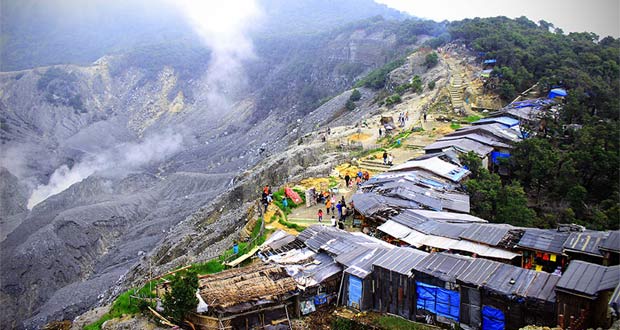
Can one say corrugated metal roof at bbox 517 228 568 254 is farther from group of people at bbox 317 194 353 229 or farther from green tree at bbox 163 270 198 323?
green tree at bbox 163 270 198 323

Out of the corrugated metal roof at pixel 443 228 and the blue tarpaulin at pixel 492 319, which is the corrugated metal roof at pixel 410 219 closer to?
the corrugated metal roof at pixel 443 228

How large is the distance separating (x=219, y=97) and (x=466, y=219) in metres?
79.1

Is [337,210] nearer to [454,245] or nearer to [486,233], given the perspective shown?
[454,245]

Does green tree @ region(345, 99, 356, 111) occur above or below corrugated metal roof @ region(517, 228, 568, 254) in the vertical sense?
above

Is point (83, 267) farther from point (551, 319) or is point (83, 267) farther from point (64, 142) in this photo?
point (64, 142)

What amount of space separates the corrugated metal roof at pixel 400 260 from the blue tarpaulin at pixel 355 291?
79 centimetres

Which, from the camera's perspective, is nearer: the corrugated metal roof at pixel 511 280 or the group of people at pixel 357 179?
the corrugated metal roof at pixel 511 280

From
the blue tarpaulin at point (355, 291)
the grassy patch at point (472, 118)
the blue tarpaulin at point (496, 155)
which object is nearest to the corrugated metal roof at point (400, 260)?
the blue tarpaulin at point (355, 291)

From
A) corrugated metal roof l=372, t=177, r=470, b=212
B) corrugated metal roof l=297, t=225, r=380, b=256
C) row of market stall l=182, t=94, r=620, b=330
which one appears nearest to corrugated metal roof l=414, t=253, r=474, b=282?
row of market stall l=182, t=94, r=620, b=330

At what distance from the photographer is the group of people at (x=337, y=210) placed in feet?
72.2

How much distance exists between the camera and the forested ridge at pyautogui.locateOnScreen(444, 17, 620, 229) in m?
23.0

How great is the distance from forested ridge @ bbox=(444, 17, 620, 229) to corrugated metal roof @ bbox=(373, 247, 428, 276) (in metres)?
8.40

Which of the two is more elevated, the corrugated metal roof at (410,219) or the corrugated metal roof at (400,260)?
the corrugated metal roof at (410,219)

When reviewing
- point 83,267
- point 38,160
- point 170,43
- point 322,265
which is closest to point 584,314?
point 322,265
